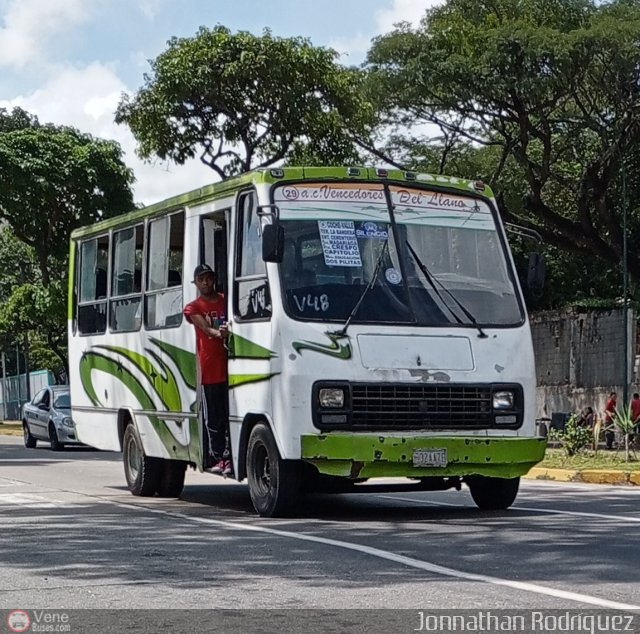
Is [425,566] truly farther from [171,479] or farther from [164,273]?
[171,479]

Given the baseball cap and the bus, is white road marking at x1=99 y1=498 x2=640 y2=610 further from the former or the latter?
the baseball cap

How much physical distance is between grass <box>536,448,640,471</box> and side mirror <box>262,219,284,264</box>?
30.0ft

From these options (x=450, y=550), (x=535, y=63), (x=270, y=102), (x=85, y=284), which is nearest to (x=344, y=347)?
(x=450, y=550)

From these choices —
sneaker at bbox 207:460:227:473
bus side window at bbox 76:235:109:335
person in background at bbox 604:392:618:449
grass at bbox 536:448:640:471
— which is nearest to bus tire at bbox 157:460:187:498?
sneaker at bbox 207:460:227:473

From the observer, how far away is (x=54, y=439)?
29.5 meters

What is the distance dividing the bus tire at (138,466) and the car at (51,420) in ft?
43.0

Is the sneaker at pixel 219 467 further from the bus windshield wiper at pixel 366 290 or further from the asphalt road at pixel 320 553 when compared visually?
the bus windshield wiper at pixel 366 290

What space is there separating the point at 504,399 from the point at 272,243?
2.48 m

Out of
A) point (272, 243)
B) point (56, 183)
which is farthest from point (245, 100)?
point (272, 243)

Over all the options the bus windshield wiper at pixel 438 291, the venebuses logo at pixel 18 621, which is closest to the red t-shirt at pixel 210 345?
the bus windshield wiper at pixel 438 291

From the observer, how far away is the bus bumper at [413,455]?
1153 cm

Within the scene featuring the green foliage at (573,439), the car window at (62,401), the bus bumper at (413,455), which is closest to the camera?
the bus bumper at (413,455)

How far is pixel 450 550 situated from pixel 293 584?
5.99ft

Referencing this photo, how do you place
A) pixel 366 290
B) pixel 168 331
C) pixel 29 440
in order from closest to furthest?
pixel 366 290 < pixel 168 331 < pixel 29 440
